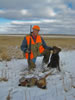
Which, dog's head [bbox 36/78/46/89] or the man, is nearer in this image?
dog's head [bbox 36/78/46/89]

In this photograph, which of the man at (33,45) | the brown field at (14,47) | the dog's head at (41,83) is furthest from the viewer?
the brown field at (14,47)

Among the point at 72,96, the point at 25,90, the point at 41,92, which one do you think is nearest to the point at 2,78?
the point at 25,90

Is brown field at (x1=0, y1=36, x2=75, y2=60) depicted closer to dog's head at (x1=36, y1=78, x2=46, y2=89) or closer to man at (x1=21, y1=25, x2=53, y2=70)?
man at (x1=21, y1=25, x2=53, y2=70)

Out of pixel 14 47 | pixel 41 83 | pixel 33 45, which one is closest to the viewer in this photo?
pixel 41 83

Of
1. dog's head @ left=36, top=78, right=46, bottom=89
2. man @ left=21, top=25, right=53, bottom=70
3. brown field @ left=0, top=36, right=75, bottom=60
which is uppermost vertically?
man @ left=21, top=25, right=53, bottom=70

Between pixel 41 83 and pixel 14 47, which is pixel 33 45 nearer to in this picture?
pixel 41 83

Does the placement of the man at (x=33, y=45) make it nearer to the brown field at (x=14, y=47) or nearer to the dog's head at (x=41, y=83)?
the dog's head at (x=41, y=83)

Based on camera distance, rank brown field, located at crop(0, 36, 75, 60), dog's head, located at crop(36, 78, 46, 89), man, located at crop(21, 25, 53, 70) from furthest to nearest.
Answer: brown field, located at crop(0, 36, 75, 60), man, located at crop(21, 25, 53, 70), dog's head, located at crop(36, 78, 46, 89)

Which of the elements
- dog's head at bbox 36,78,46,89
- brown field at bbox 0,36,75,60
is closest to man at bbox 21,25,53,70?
dog's head at bbox 36,78,46,89

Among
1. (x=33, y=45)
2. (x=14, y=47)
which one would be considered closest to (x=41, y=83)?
(x=33, y=45)

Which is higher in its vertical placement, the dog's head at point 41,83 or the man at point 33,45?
the man at point 33,45

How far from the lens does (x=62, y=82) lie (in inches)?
152

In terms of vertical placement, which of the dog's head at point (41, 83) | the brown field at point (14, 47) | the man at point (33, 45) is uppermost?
the man at point (33, 45)

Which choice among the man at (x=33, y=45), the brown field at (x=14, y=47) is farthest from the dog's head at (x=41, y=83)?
the brown field at (x=14, y=47)
